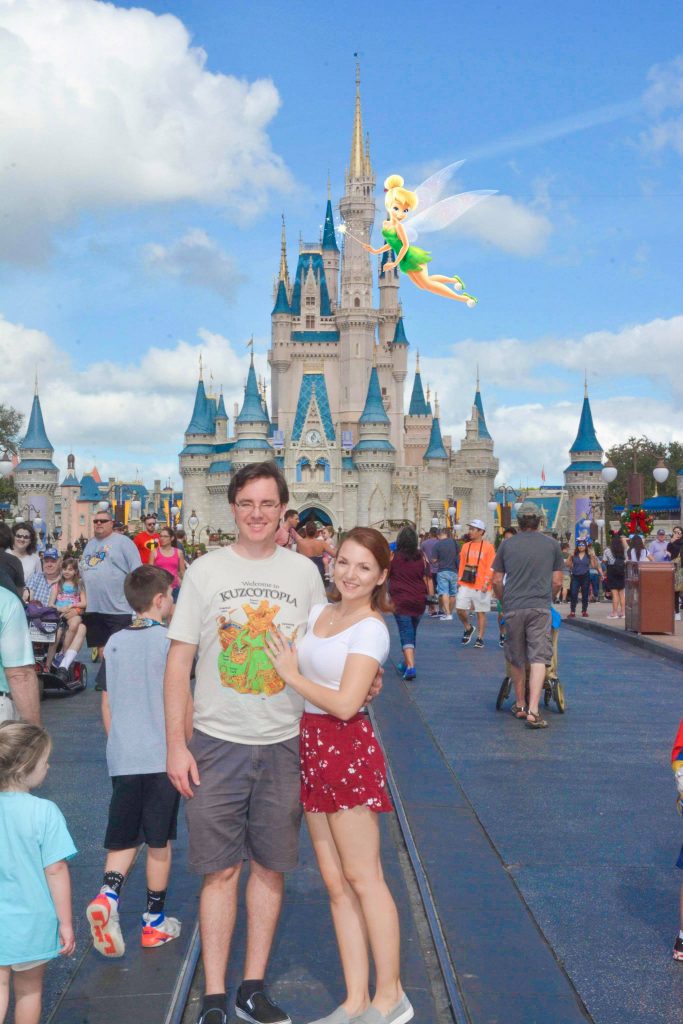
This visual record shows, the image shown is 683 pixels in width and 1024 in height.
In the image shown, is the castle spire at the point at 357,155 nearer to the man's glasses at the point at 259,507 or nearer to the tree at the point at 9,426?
the tree at the point at 9,426

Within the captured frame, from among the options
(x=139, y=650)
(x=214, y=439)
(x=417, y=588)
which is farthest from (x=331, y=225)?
(x=139, y=650)

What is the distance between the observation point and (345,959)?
11.2ft

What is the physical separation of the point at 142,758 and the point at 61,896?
1112 mm

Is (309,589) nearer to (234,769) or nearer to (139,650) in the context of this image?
(234,769)

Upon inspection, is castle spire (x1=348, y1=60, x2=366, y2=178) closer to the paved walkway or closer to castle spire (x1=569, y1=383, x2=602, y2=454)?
castle spire (x1=569, y1=383, x2=602, y2=454)

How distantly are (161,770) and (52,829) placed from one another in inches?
43.9

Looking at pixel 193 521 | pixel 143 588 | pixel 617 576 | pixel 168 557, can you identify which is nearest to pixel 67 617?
pixel 168 557

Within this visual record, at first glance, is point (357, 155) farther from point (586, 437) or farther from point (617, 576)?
point (617, 576)

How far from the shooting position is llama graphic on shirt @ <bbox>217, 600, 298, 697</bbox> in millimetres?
3506

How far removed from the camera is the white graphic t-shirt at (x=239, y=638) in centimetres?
351

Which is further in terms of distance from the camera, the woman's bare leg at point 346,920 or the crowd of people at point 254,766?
the woman's bare leg at point 346,920

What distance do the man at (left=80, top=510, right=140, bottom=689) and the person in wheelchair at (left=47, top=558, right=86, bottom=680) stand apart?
259 millimetres

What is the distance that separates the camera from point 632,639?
571 inches

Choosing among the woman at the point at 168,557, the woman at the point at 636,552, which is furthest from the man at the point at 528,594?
the woman at the point at 636,552
